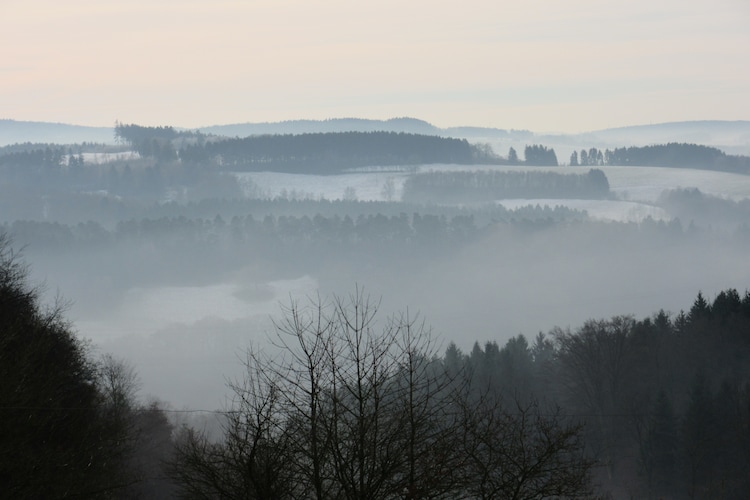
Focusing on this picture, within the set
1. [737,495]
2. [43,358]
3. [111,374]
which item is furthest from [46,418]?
[737,495]

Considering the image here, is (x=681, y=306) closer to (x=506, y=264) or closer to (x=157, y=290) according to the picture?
(x=506, y=264)

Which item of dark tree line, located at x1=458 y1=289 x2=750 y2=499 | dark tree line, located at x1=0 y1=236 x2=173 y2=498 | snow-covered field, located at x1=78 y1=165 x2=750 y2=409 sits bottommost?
snow-covered field, located at x1=78 y1=165 x2=750 y2=409

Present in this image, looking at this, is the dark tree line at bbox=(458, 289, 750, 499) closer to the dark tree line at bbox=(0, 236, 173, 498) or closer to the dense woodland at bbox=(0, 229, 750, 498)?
the dense woodland at bbox=(0, 229, 750, 498)

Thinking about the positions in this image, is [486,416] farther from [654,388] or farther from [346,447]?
[654,388]

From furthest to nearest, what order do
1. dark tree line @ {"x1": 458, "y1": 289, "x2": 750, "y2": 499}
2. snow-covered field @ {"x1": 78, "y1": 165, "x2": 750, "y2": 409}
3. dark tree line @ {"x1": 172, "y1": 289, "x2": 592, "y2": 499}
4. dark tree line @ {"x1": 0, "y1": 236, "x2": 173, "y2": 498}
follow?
snow-covered field @ {"x1": 78, "y1": 165, "x2": 750, "y2": 409}
dark tree line @ {"x1": 458, "y1": 289, "x2": 750, "y2": 499}
dark tree line @ {"x1": 0, "y1": 236, "x2": 173, "y2": 498}
dark tree line @ {"x1": 172, "y1": 289, "x2": 592, "y2": 499}

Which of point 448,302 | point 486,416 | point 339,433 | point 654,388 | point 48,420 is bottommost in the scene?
point 448,302

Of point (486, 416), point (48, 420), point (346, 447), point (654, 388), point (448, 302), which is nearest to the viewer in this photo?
point (346, 447)

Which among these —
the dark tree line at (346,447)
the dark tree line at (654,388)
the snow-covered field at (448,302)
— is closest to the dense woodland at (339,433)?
the dark tree line at (346,447)

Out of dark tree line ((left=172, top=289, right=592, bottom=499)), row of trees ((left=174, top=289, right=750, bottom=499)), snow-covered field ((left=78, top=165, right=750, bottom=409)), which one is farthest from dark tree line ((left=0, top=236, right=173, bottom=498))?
snow-covered field ((left=78, top=165, right=750, bottom=409))

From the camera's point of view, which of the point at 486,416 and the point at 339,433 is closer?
the point at 339,433

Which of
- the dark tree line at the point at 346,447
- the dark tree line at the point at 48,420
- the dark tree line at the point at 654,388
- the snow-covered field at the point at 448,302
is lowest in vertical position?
the snow-covered field at the point at 448,302

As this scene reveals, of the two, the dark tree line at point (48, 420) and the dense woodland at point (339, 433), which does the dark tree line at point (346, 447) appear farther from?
the dark tree line at point (48, 420)

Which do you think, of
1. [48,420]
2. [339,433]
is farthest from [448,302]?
[339,433]

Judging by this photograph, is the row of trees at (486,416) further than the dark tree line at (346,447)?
Yes
